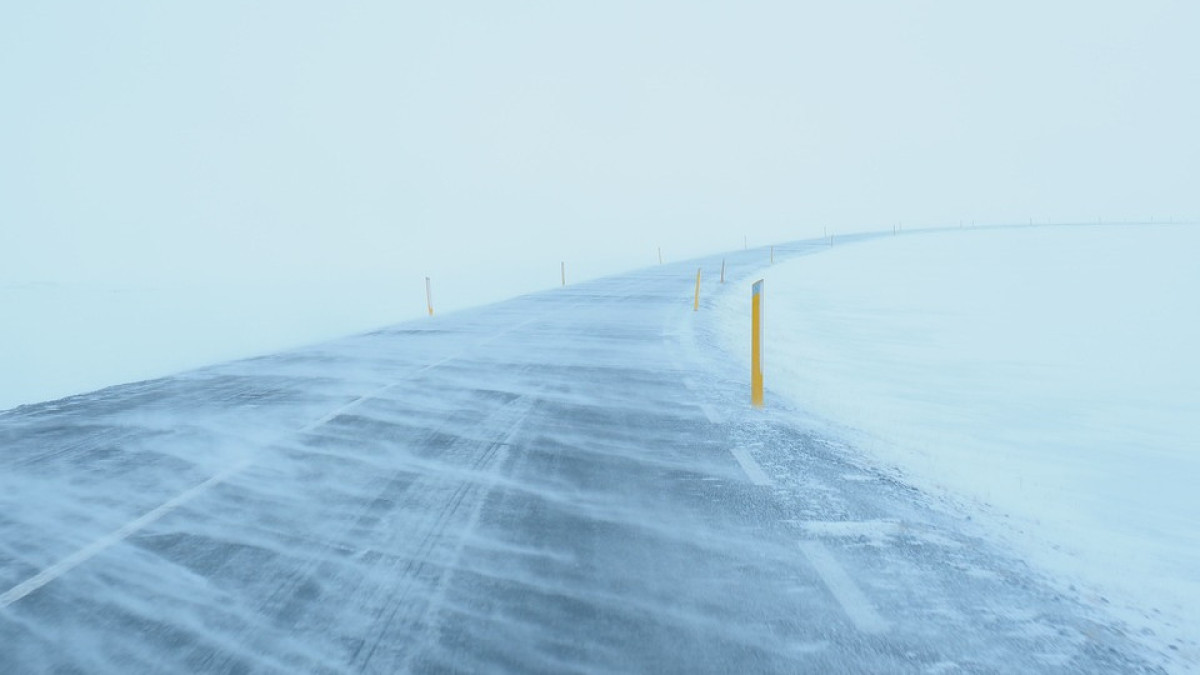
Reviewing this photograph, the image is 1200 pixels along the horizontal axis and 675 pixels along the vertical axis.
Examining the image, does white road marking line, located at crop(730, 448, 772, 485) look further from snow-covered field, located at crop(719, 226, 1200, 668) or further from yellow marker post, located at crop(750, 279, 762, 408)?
yellow marker post, located at crop(750, 279, 762, 408)

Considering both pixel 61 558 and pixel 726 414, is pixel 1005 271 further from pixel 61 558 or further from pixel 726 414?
pixel 61 558

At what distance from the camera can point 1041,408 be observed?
964cm

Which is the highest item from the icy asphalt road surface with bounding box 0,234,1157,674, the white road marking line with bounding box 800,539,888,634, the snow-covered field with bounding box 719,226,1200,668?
the icy asphalt road surface with bounding box 0,234,1157,674

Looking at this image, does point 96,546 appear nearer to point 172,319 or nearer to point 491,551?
point 491,551

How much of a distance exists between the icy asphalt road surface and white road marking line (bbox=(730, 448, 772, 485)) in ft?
0.13

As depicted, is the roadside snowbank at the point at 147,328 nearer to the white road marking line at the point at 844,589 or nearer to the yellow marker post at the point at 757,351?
the yellow marker post at the point at 757,351

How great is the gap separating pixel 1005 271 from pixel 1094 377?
30.1 m

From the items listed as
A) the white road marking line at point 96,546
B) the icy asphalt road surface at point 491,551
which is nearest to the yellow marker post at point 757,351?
the icy asphalt road surface at point 491,551

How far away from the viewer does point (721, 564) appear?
4.10m

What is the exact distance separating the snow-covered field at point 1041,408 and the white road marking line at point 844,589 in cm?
119

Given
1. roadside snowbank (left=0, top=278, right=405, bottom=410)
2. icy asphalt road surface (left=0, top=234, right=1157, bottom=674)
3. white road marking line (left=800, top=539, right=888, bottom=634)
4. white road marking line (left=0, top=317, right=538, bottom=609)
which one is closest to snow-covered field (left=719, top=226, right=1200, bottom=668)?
icy asphalt road surface (left=0, top=234, right=1157, bottom=674)

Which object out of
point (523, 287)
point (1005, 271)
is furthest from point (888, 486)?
point (1005, 271)

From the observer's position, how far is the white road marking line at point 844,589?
3.41 meters

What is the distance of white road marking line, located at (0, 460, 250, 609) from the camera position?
12.8 ft
